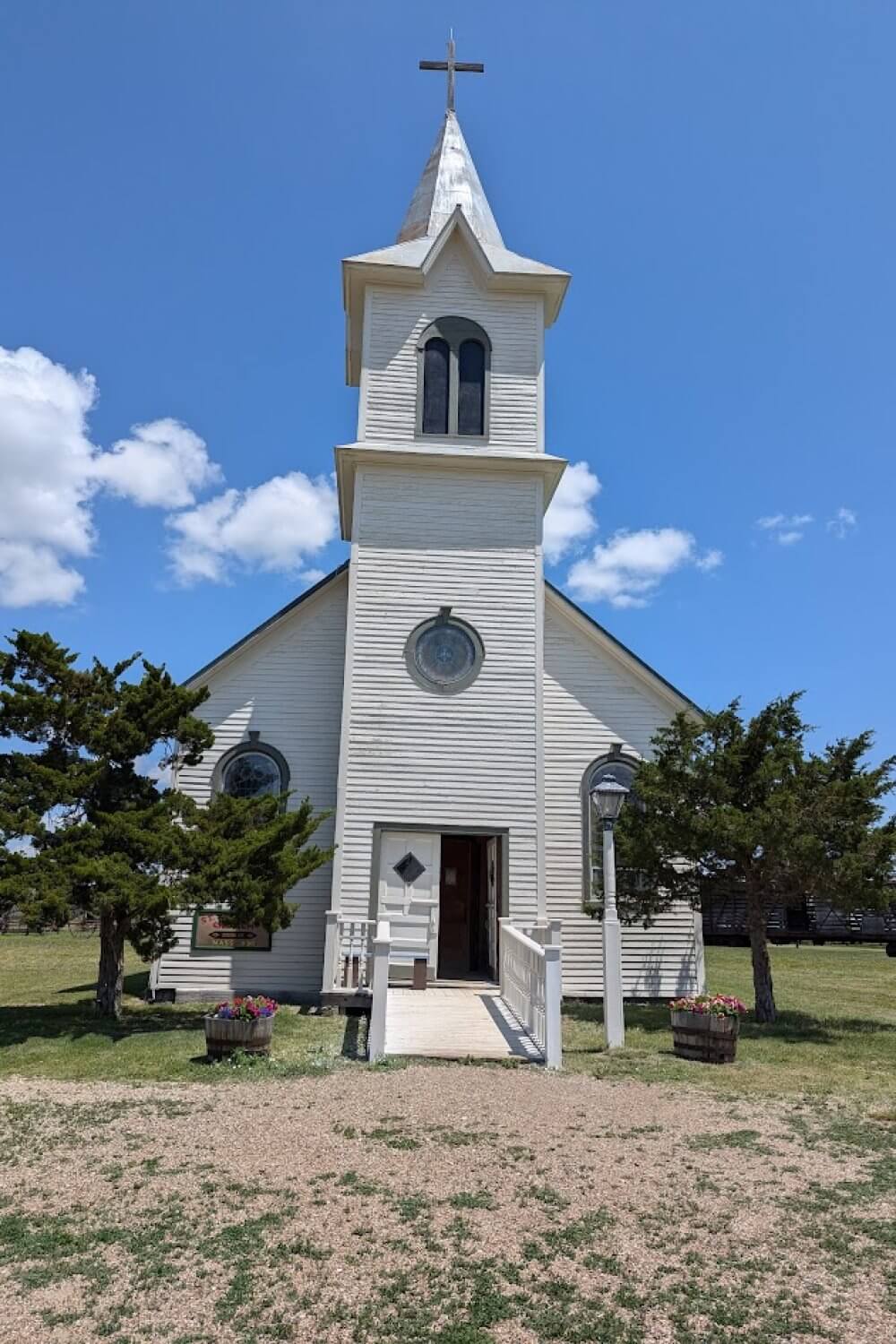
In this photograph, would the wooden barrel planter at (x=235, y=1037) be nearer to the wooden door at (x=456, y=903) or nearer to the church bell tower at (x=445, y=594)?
the church bell tower at (x=445, y=594)

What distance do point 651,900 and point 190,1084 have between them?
730 cm

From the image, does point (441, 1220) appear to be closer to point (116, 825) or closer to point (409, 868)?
point (116, 825)

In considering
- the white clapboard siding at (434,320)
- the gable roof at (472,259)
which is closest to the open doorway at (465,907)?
the white clapboard siding at (434,320)

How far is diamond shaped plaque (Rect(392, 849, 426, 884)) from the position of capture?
46.2 ft

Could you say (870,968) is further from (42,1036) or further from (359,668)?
(42,1036)

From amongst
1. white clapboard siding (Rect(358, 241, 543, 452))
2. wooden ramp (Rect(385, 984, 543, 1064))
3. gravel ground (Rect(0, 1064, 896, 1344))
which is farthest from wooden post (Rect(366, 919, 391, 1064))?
white clapboard siding (Rect(358, 241, 543, 452))

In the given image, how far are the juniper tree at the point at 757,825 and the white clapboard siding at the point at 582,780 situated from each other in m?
1.63

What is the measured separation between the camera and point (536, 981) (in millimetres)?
10492

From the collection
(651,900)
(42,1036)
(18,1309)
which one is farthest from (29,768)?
(651,900)

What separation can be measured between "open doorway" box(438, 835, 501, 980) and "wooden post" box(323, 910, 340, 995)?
3095 mm

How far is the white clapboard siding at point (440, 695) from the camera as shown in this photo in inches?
561

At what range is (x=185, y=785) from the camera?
14.8 m

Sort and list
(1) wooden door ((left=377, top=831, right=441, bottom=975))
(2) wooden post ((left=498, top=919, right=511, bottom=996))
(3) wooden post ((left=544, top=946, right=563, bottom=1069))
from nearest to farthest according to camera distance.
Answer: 1. (3) wooden post ((left=544, top=946, right=563, bottom=1069))
2. (2) wooden post ((left=498, top=919, right=511, bottom=996))
3. (1) wooden door ((left=377, top=831, right=441, bottom=975))

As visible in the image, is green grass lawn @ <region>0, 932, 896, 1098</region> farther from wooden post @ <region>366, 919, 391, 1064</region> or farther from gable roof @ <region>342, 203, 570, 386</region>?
gable roof @ <region>342, 203, 570, 386</region>
